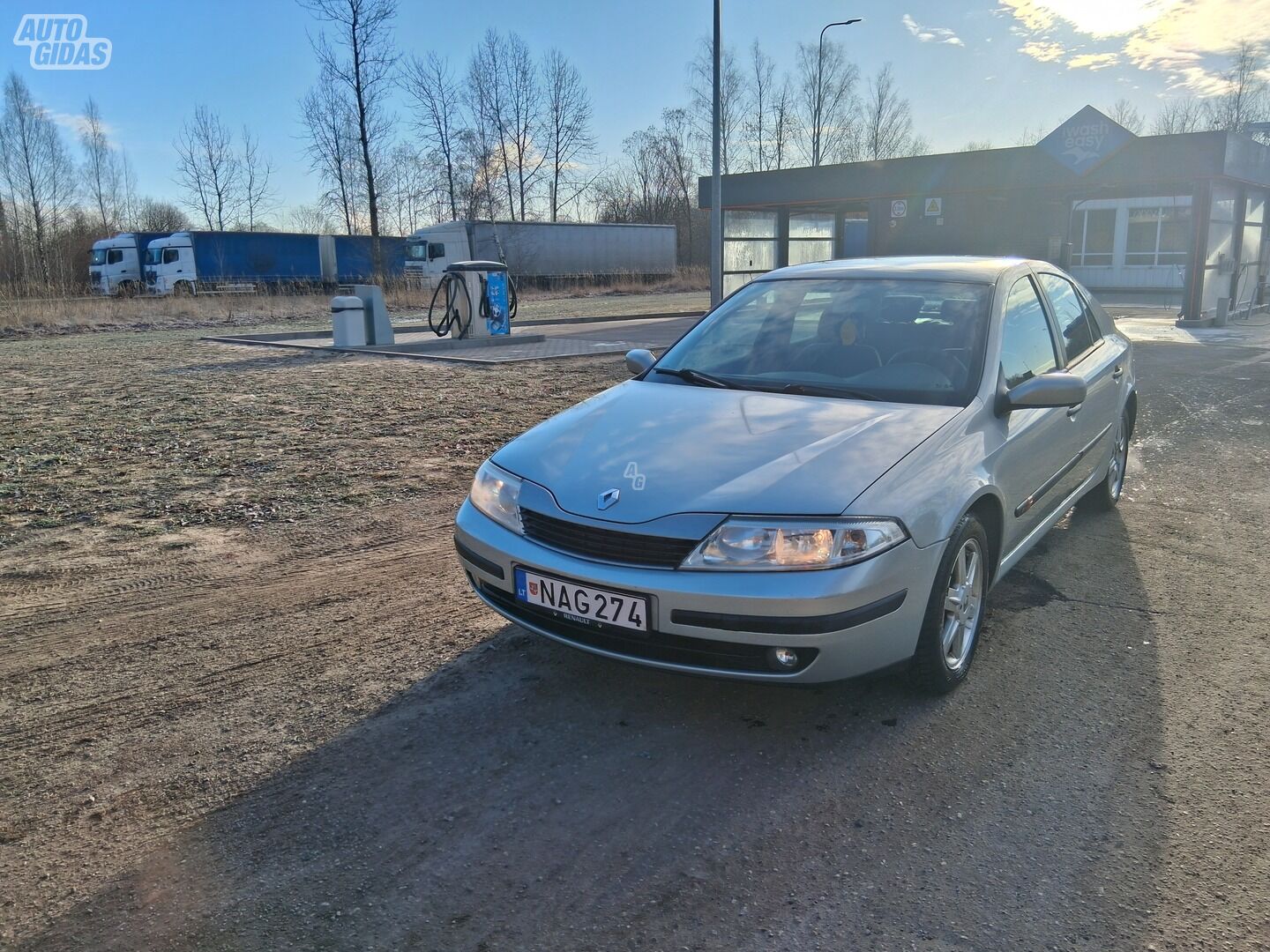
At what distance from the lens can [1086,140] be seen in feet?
67.6

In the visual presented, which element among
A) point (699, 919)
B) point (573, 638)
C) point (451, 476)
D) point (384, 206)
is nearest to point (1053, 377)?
point (573, 638)

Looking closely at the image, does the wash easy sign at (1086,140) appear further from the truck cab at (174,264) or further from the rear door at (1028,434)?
the truck cab at (174,264)

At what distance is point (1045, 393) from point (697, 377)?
1.49 metres

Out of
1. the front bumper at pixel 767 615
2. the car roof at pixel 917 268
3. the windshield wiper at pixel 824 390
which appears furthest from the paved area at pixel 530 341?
the front bumper at pixel 767 615

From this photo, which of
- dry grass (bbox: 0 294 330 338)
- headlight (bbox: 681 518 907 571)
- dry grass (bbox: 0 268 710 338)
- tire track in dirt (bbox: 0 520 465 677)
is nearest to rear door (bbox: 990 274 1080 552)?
headlight (bbox: 681 518 907 571)

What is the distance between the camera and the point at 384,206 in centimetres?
4734

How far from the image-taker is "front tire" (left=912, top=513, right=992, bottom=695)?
10.6 feet

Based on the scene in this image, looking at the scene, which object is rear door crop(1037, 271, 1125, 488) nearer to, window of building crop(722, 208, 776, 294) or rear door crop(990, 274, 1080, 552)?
rear door crop(990, 274, 1080, 552)

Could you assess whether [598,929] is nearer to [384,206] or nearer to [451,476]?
[451,476]

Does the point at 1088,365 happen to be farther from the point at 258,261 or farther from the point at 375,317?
the point at 258,261

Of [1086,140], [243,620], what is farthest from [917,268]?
[1086,140]

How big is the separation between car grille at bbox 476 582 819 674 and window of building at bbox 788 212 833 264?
82.1ft

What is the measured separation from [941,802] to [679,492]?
1.26 meters

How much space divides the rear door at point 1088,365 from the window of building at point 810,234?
2202cm
